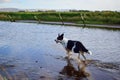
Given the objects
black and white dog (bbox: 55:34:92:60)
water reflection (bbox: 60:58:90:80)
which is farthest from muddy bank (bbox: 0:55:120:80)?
black and white dog (bbox: 55:34:92:60)

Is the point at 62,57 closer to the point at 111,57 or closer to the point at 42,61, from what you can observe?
the point at 42,61

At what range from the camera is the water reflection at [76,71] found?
11.7 metres

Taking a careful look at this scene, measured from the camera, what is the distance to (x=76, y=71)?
12359 millimetres

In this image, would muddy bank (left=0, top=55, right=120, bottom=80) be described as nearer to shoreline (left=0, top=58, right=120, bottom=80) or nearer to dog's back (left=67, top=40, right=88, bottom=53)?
shoreline (left=0, top=58, right=120, bottom=80)

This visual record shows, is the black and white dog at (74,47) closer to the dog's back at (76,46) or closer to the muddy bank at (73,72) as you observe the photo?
the dog's back at (76,46)

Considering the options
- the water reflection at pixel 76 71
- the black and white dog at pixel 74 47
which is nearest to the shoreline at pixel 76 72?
the water reflection at pixel 76 71

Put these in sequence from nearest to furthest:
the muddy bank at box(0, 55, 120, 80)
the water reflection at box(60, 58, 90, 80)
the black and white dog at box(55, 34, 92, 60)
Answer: the muddy bank at box(0, 55, 120, 80) → the water reflection at box(60, 58, 90, 80) → the black and white dog at box(55, 34, 92, 60)

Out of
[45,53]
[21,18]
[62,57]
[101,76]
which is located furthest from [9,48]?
[21,18]

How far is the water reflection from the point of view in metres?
11.7

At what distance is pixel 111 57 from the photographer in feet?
50.2

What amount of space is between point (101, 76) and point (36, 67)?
287 cm

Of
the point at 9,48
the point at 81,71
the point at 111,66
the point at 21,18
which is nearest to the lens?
the point at 81,71

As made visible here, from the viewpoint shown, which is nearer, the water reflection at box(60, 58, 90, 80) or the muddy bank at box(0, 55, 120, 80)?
the muddy bank at box(0, 55, 120, 80)

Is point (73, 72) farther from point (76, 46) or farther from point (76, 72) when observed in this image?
point (76, 46)
